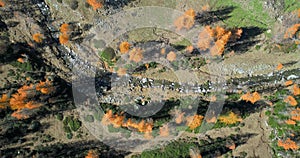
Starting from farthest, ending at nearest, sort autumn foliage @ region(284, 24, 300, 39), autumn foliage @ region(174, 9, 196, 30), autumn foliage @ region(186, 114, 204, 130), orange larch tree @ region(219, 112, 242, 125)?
autumn foliage @ region(284, 24, 300, 39) → autumn foliage @ region(174, 9, 196, 30) → orange larch tree @ region(219, 112, 242, 125) → autumn foliage @ region(186, 114, 204, 130)

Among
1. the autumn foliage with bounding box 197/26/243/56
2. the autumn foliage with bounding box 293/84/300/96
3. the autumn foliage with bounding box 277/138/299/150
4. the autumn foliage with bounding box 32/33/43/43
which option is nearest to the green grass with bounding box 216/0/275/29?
the autumn foliage with bounding box 197/26/243/56

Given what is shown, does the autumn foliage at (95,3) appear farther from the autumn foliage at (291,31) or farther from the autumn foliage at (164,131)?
the autumn foliage at (291,31)

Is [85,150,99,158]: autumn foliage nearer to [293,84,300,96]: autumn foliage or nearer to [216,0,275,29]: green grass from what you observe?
[216,0,275,29]: green grass

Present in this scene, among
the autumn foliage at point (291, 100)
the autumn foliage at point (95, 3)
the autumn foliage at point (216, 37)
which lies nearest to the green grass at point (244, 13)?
the autumn foliage at point (216, 37)

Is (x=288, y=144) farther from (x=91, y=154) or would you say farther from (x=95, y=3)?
(x=95, y=3)

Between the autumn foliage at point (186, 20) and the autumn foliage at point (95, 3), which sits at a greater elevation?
the autumn foliage at point (95, 3)

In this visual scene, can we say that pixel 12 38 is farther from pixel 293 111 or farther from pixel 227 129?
pixel 293 111

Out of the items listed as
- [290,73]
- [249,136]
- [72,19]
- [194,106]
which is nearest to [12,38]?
[72,19]

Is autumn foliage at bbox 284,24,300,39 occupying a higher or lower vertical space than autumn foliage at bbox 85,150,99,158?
higher
